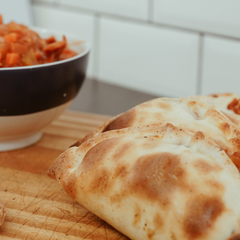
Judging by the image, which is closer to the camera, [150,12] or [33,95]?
[33,95]

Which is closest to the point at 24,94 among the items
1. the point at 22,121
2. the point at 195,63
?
the point at 22,121

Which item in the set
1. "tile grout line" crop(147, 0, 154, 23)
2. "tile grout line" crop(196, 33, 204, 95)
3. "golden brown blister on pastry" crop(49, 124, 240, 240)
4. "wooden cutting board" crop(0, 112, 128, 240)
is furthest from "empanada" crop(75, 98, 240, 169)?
"tile grout line" crop(147, 0, 154, 23)

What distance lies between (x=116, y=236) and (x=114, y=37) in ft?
5.28

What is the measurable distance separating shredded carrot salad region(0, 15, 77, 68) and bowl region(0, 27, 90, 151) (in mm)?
66

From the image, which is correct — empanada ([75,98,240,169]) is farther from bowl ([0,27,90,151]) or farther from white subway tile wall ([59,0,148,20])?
white subway tile wall ([59,0,148,20])

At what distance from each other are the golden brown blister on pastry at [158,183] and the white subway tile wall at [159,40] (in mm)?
1072

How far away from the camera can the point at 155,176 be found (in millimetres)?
732

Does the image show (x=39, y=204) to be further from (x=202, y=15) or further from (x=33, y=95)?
(x=202, y=15)

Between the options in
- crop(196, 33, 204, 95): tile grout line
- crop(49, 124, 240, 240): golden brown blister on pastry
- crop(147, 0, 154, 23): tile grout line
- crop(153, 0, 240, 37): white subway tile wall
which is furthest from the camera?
crop(147, 0, 154, 23): tile grout line

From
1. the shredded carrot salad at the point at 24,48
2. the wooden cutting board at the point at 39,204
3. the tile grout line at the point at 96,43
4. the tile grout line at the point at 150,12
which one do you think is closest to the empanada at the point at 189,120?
the wooden cutting board at the point at 39,204

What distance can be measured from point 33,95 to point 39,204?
322 mm

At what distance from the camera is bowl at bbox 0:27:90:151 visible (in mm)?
1058

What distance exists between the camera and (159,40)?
2039mm

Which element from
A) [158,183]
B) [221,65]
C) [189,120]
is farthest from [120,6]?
[158,183]
